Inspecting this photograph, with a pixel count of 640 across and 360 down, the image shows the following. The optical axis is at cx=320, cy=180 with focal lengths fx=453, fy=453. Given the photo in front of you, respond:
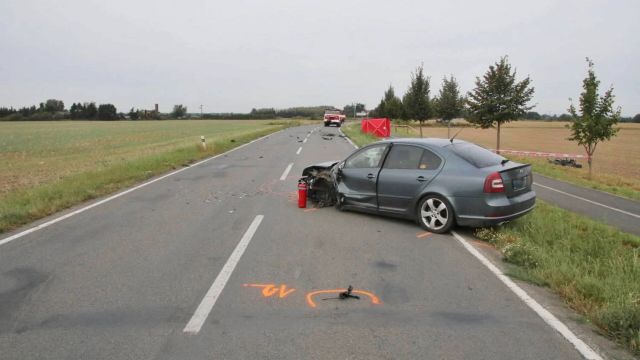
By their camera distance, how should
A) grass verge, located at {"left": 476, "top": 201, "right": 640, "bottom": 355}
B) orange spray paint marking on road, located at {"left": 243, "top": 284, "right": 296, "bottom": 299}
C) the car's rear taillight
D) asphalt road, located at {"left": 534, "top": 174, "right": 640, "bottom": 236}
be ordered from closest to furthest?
grass verge, located at {"left": 476, "top": 201, "right": 640, "bottom": 355}, orange spray paint marking on road, located at {"left": 243, "top": 284, "right": 296, "bottom": 299}, the car's rear taillight, asphalt road, located at {"left": 534, "top": 174, "right": 640, "bottom": 236}

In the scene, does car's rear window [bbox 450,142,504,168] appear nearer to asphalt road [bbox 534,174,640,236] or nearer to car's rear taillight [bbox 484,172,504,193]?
car's rear taillight [bbox 484,172,504,193]

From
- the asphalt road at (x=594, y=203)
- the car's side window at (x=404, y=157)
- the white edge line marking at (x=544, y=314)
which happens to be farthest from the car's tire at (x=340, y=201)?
the asphalt road at (x=594, y=203)

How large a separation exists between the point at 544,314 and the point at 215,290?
3.08m

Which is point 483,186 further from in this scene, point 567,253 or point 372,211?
point 372,211

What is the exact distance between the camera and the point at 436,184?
670cm

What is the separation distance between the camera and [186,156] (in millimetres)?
18406

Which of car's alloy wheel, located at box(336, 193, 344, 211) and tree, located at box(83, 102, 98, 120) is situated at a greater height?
tree, located at box(83, 102, 98, 120)

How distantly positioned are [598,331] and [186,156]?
16.8 metres

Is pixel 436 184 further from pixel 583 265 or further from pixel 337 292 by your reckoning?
pixel 337 292

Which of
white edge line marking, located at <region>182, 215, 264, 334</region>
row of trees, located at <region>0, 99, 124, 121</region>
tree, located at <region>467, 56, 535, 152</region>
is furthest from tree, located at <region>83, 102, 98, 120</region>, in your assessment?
white edge line marking, located at <region>182, 215, 264, 334</region>

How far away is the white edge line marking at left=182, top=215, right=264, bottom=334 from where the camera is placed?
3.79 meters

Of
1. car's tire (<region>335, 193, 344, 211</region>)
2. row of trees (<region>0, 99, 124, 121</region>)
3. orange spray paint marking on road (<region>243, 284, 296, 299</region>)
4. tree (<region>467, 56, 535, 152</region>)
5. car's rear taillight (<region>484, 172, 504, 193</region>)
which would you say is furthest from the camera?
row of trees (<region>0, 99, 124, 121</region>)

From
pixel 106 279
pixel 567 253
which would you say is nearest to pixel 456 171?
pixel 567 253

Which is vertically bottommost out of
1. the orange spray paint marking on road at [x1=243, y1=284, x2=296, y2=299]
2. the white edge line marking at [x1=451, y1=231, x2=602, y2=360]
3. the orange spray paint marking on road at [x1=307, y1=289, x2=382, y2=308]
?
the white edge line marking at [x1=451, y1=231, x2=602, y2=360]
